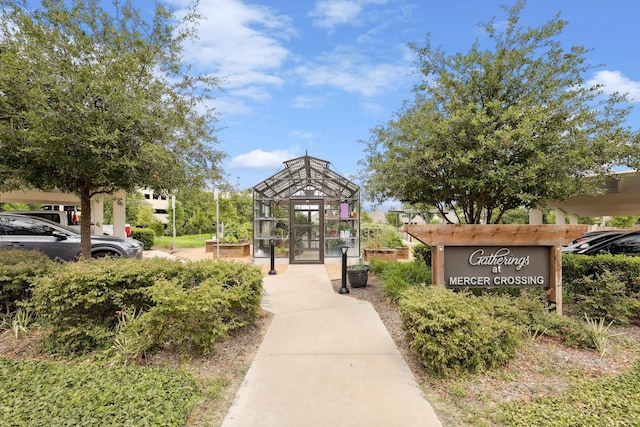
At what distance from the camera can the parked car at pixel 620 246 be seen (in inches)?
318

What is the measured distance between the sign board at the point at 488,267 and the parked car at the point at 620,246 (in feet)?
16.2

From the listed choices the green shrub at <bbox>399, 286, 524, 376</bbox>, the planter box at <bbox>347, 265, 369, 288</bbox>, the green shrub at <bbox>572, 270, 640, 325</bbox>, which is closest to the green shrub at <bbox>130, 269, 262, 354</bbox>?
the green shrub at <bbox>399, 286, 524, 376</bbox>

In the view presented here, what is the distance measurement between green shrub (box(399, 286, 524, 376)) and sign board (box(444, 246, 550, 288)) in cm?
141

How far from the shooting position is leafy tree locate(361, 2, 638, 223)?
5.05 meters

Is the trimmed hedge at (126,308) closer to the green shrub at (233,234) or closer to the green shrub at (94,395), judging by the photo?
the green shrub at (94,395)

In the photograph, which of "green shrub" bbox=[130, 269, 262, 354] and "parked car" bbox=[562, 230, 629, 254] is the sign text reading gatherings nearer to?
"green shrub" bbox=[130, 269, 262, 354]

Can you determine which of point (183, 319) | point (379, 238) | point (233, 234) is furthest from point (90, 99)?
point (379, 238)

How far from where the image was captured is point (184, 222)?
29.3 metres

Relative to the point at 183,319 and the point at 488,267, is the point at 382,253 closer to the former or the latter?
the point at 488,267

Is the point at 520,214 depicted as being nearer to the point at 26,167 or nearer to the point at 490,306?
the point at 490,306

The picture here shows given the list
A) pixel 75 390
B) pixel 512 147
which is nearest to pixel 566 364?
pixel 512 147

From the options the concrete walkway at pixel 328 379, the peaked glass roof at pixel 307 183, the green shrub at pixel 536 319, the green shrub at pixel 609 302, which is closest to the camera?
the concrete walkway at pixel 328 379

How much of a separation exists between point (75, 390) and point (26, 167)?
4.09 m

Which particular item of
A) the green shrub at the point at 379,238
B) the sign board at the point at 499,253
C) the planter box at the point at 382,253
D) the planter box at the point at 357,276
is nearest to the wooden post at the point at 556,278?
the sign board at the point at 499,253
